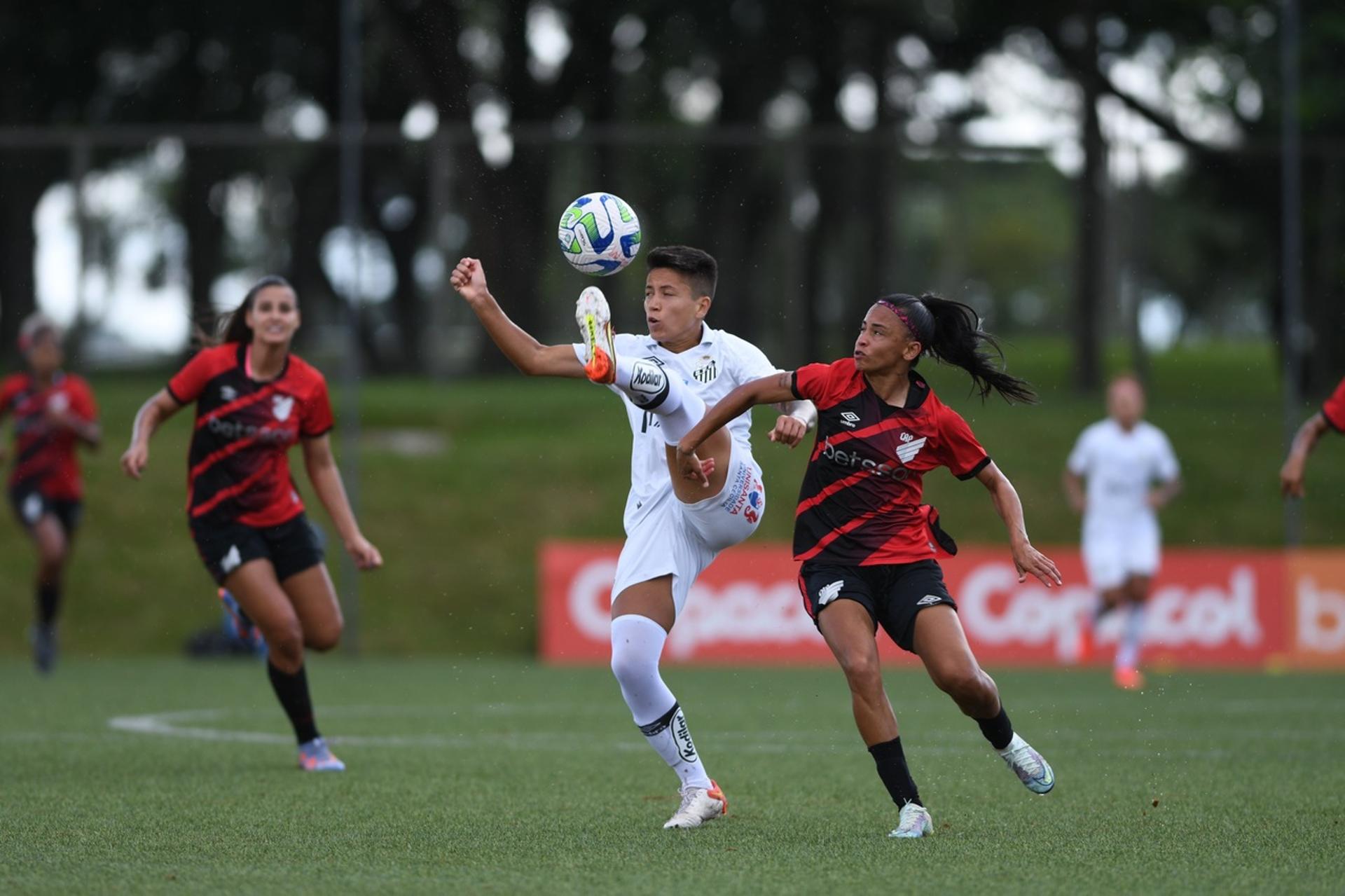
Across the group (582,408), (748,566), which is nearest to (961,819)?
(748,566)

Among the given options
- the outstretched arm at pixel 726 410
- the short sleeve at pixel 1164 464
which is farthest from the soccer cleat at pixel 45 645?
the outstretched arm at pixel 726 410

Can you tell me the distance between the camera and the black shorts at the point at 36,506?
46.1ft

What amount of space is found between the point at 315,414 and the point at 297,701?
136cm

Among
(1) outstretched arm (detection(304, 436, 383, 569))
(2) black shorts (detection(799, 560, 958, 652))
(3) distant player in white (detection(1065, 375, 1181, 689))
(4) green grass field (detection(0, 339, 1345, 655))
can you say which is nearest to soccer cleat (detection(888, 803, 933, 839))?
(2) black shorts (detection(799, 560, 958, 652))

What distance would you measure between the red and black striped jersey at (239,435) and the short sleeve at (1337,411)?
15.8 ft

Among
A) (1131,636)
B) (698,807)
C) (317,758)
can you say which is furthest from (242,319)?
(1131,636)

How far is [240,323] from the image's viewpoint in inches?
343

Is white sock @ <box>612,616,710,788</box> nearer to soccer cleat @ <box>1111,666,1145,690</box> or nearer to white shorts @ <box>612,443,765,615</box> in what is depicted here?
white shorts @ <box>612,443,765,615</box>

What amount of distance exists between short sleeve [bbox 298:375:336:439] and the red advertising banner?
709 centimetres

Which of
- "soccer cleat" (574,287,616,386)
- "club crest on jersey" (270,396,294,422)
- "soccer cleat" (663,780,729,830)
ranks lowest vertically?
"soccer cleat" (663,780,729,830)

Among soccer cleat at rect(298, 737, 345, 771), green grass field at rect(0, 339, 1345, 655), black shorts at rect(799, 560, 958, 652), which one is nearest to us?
black shorts at rect(799, 560, 958, 652)

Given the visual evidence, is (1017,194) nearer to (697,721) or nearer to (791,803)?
(697,721)

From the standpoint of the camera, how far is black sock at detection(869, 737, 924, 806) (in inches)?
251

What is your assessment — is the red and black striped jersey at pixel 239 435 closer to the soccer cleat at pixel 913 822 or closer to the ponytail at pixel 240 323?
the ponytail at pixel 240 323
